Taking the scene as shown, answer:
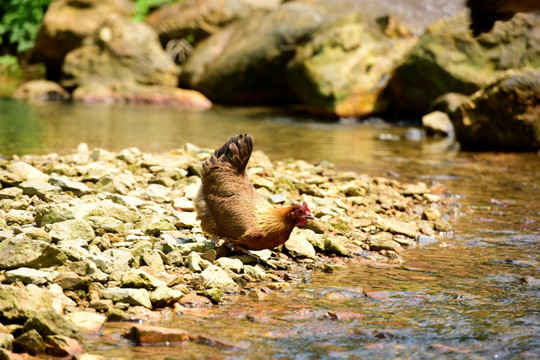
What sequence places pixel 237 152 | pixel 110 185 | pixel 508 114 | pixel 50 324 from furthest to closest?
1. pixel 508 114
2. pixel 110 185
3. pixel 237 152
4. pixel 50 324

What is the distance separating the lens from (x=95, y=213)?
5.87m

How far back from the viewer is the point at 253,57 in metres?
20.7

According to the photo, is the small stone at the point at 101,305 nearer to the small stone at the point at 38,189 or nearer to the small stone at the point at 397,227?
the small stone at the point at 38,189

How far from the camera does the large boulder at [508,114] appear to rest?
12.5m

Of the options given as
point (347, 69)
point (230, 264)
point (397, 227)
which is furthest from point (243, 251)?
point (347, 69)

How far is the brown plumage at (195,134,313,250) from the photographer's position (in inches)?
212

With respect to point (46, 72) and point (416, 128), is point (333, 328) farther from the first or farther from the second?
point (46, 72)

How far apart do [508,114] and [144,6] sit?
59.6 ft

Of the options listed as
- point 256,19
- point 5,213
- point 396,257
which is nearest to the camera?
point 5,213

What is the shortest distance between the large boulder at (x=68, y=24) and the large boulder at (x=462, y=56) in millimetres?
11635

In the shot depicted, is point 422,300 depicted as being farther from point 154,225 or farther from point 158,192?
point 158,192

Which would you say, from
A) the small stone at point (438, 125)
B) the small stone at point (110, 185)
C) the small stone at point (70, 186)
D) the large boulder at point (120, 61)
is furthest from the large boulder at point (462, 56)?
the small stone at point (70, 186)

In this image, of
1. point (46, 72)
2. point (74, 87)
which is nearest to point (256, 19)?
point (74, 87)

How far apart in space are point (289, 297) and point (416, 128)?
483 inches
